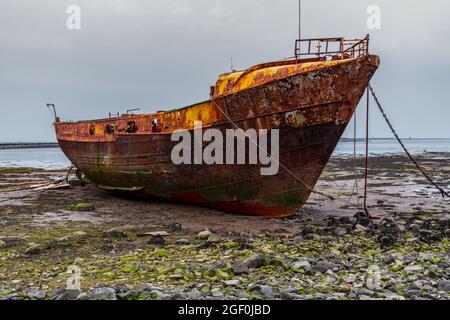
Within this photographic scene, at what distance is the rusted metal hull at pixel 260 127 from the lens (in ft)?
35.0

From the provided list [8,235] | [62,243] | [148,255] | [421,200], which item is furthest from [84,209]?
[421,200]

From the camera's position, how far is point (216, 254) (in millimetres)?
7906

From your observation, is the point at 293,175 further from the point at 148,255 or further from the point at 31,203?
the point at 31,203

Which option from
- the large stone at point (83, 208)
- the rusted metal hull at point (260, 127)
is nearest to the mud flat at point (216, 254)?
the large stone at point (83, 208)

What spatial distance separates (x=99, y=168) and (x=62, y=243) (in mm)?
7993

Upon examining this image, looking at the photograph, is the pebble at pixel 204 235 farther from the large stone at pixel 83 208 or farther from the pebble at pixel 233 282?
the large stone at pixel 83 208

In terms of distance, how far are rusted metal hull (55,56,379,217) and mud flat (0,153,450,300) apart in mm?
621

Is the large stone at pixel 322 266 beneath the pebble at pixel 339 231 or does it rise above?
above

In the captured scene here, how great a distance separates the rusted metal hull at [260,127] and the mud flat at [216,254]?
621mm

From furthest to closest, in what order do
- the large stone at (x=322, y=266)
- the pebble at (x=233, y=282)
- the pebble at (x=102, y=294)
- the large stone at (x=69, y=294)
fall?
the large stone at (x=322, y=266) → the pebble at (x=233, y=282) → the large stone at (x=69, y=294) → the pebble at (x=102, y=294)

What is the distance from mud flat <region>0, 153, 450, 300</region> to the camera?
5.76 meters

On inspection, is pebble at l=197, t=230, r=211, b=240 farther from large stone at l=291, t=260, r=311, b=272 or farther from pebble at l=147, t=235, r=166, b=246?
large stone at l=291, t=260, r=311, b=272

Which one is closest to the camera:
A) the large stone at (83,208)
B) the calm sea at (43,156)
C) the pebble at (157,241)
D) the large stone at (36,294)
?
the large stone at (36,294)

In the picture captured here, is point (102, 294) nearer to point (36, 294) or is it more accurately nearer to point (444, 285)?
point (36, 294)
